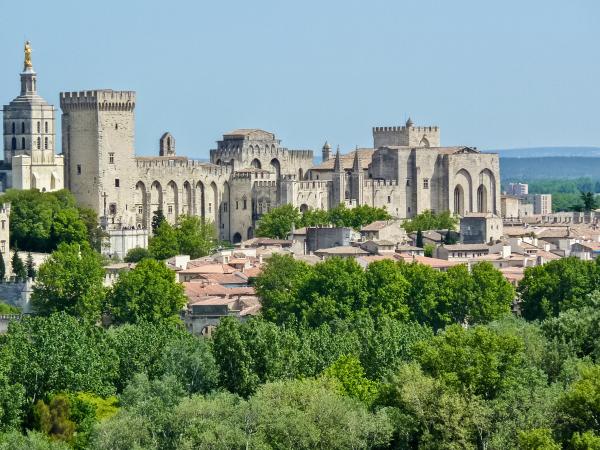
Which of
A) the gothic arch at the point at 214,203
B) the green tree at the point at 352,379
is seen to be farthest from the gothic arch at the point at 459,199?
the green tree at the point at 352,379

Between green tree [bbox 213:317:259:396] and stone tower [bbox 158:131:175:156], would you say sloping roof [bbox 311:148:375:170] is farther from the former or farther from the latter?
green tree [bbox 213:317:259:396]

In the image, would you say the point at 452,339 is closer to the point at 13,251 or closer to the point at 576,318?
the point at 576,318

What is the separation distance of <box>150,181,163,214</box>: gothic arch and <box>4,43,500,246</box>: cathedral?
0.05m

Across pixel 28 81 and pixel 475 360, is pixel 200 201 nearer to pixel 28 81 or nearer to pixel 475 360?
pixel 28 81

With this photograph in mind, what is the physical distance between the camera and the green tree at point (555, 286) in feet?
266

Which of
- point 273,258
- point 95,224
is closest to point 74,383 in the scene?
point 273,258

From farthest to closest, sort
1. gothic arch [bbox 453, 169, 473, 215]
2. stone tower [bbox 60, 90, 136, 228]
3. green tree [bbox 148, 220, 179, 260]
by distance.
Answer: gothic arch [bbox 453, 169, 473, 215] < stone tower [bbox 60, 90, 136, 228] < green tree [bbox 148, 220, 179, 260]

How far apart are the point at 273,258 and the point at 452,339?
95.2 feet

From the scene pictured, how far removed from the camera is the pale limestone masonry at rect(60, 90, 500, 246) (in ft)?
361

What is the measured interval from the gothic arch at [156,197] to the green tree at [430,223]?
11.4 m

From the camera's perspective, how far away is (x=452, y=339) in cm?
5906

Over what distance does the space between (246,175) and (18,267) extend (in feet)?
104

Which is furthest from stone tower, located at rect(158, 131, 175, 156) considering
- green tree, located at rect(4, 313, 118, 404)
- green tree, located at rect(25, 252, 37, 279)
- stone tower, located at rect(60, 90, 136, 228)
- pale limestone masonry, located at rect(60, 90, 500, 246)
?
green tree, located at rect(4, 313, 118, 404)

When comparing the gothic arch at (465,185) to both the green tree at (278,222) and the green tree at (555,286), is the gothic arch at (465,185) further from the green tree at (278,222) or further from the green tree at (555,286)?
the green tree at (555,286)
